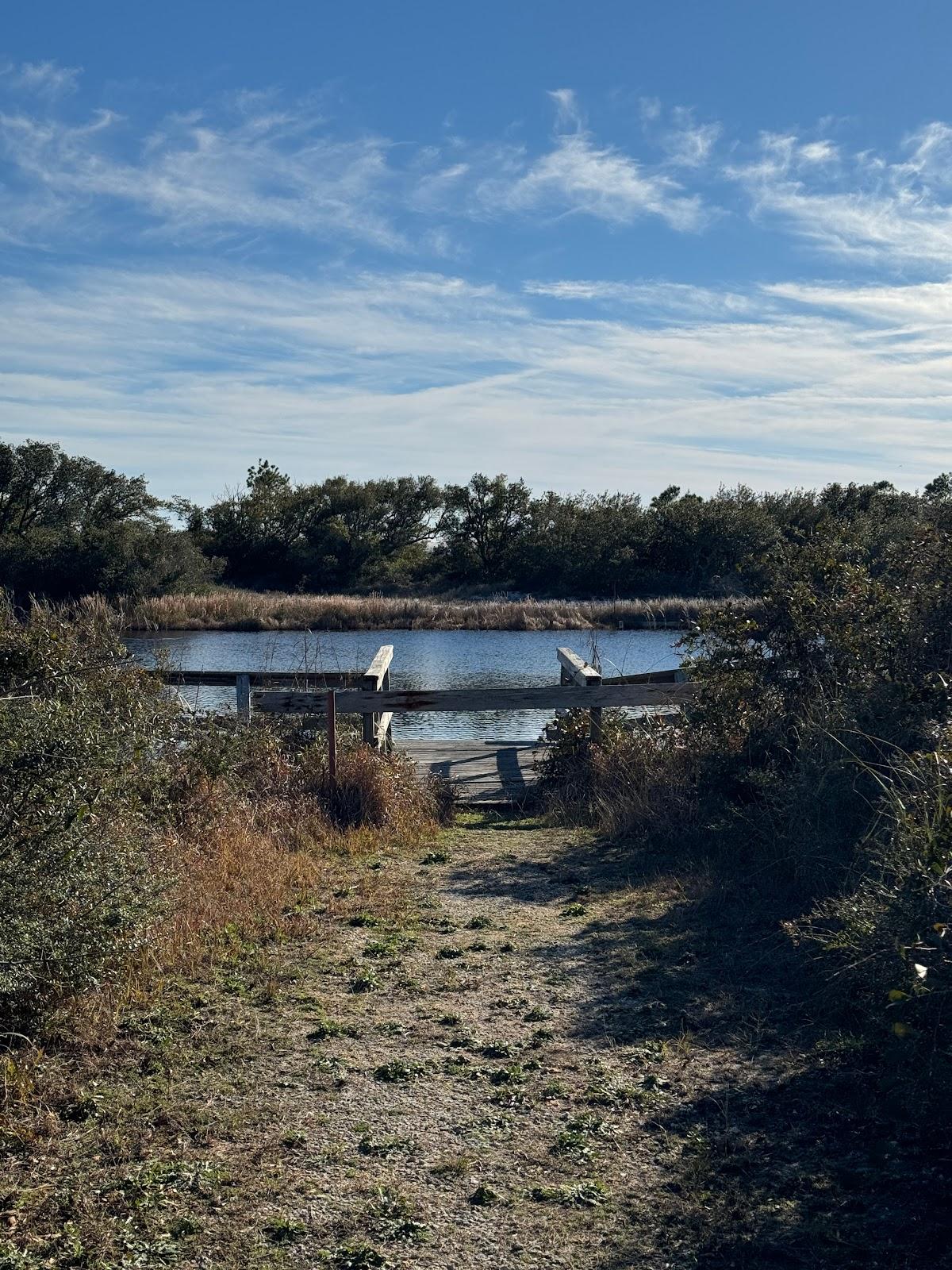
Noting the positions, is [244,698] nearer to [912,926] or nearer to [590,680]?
[590,680]

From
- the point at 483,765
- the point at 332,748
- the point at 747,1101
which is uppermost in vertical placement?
the point at 332,748

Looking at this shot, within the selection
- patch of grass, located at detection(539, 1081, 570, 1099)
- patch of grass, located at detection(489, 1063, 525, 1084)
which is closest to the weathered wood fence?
patch of grass, located at detection(489, 1063, 525, 1084)

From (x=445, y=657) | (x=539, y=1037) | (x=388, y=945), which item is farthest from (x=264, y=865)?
(x=445, y=657)

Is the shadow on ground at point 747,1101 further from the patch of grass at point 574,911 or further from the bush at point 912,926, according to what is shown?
the bush at point 912,926

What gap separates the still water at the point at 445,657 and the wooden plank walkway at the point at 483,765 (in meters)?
1.61

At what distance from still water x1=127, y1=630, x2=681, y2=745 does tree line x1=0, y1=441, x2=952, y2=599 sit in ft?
22.0

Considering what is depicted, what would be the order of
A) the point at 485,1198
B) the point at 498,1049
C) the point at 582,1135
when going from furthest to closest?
the point at 498,1049 < the point at 582,1135 < the point at 485,1198

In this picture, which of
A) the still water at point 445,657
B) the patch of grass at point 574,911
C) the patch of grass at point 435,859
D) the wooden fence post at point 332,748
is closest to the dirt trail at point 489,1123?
the patch of grass at point 574,911

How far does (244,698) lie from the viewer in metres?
10.7

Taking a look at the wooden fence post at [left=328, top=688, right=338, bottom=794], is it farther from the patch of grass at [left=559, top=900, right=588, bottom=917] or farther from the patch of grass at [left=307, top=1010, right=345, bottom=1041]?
the patch of grass at [left=307, top=1010, right=345, bottom=1041]

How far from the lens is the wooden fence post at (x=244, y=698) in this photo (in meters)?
10.3

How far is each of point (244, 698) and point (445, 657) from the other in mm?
20466

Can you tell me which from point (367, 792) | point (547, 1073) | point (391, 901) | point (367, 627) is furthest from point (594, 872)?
point (367, 627)

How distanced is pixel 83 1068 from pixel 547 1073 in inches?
74.1
